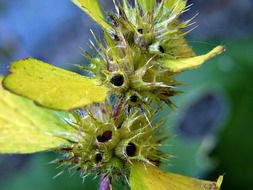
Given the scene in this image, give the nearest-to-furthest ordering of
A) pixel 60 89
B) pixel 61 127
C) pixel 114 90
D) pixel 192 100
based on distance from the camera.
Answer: pixel 60 89, pixel 114 90, pixel 61 127, pixel 192 100

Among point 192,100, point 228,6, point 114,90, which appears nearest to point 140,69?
point 114,90

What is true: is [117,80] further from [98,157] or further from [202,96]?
[202,96]

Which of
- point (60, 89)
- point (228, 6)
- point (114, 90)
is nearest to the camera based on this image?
point (60, 89)

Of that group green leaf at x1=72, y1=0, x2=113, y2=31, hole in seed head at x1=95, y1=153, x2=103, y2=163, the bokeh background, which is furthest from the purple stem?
the bokeh background

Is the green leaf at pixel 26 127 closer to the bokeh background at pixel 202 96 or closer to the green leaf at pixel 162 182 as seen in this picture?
the green leaf at pixel 162 182

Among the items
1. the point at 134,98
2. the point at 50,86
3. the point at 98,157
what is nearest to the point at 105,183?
the point at 98,157

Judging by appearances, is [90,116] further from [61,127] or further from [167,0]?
[167,0]

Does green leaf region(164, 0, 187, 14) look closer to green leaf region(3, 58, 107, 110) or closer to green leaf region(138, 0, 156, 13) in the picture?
green leaf region(138, 0, 156, 13)
